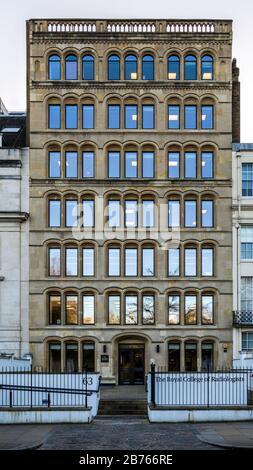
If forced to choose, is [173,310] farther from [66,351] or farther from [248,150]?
[248,150]

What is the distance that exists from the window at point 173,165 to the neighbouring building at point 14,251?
31.1 feet

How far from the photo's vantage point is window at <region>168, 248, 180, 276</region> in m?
43.8

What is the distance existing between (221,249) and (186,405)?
17852 mm

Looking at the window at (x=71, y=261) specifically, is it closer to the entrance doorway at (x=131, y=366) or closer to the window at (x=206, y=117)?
the entrance doorway at (x=131, y=366)

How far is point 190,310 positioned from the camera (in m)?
43.5

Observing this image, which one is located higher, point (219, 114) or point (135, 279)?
point (219, 114)

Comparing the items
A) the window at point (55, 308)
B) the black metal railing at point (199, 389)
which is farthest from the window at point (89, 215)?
the black metal railing at point (199, 389)

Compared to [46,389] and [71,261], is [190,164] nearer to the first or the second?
[71,261]

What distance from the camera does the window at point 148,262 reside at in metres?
43.8

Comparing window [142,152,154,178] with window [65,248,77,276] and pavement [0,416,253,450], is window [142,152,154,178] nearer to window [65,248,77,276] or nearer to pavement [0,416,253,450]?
window [65,248,77,276]

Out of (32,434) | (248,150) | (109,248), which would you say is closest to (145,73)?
(248,150)

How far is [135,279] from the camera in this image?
43.5 meters

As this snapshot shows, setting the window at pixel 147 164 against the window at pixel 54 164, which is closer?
the window at pixel 54 164
